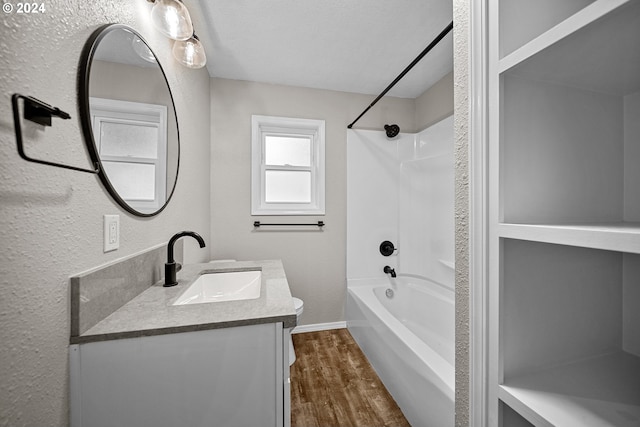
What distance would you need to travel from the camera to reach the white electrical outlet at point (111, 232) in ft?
2.77

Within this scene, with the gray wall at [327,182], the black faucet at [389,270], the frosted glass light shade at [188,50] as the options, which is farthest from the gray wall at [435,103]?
the frosted glass light shade at [188,50]

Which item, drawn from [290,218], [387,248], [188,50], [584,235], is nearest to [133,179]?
[188,50]

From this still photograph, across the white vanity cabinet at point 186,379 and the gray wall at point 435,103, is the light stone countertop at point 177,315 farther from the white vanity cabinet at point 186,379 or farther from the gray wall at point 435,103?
the gray wall at point 435,103

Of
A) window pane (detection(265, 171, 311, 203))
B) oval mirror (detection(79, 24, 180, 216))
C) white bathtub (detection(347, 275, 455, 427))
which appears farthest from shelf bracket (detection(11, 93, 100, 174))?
window pane (detection(265, 171, 311, 203))

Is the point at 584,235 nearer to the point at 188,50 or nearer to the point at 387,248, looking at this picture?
the point at 188,50

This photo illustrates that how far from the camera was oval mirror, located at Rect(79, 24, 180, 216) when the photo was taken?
2.58 feet

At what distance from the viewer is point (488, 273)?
0.59m

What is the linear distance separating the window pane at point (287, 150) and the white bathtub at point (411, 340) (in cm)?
139

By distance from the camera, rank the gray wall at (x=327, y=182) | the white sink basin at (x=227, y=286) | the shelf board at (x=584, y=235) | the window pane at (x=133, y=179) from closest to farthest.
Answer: the shelf board at (x=584, y=235)
the window pane at (x=133, y=179)
the white sink basin at (x=227, y=286)
the gray wall at (x=327, y=182)

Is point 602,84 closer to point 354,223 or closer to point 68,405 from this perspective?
point 68,405

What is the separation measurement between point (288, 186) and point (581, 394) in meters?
2.33

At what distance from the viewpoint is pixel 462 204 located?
2.23 ft

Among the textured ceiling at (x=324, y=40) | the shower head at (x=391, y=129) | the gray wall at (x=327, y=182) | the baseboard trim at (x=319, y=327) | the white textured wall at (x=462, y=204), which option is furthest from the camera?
the shower head at (x=391, y=129)

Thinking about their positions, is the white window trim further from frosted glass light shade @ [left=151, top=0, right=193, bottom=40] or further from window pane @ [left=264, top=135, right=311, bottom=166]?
window pane @ [left=264, top=135, right=311, bottom=166]
